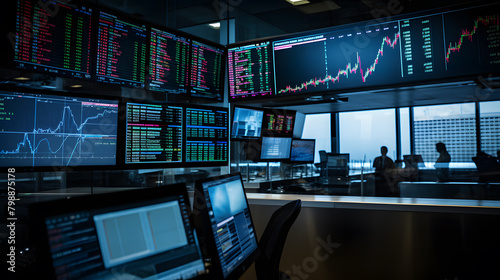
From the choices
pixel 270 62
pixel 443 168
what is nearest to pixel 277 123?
pixel 270 62

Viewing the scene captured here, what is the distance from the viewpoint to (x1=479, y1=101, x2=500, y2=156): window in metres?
7.50

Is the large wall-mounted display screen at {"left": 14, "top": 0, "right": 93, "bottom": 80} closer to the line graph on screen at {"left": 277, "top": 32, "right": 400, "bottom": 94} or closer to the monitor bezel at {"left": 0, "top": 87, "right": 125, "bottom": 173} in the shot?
the monitor bezel at {"left": 0, "top": 87, "right": 125, "bottom": 173}

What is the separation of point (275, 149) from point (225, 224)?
3.87 metres

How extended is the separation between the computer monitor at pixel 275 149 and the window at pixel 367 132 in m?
3.98

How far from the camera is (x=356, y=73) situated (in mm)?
2744

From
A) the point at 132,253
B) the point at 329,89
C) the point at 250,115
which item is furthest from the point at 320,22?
the point at 132,253

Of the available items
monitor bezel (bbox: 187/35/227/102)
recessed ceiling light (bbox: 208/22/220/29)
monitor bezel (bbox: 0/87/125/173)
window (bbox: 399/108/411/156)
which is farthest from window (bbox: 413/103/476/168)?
monitor bezel (bbox: 0/87/125/173)

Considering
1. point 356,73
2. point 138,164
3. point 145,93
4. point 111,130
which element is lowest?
point 138,164

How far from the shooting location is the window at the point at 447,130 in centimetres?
781

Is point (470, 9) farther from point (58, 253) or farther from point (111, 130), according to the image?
point (58, 253)

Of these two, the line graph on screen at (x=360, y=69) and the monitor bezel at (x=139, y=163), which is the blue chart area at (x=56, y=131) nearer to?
the monitor bezel at (x=139, y=163)

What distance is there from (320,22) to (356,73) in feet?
11.8

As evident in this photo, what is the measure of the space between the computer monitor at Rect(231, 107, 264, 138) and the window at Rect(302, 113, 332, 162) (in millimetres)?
5368

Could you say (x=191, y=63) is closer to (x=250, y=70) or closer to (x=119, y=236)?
(x=250, y=70)
